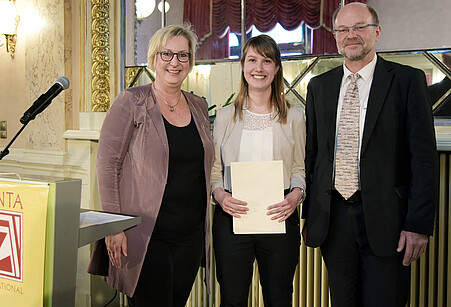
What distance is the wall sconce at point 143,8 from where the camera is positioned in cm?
314

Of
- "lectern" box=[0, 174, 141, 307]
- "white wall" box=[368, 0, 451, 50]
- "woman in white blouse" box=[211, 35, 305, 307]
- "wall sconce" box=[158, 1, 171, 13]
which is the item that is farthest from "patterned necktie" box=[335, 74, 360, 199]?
"wall sconce" box=[158, 1, 171, 13]

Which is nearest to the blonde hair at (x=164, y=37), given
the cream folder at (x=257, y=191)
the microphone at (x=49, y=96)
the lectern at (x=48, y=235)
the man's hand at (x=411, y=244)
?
the microphone at (x=49, y=96)

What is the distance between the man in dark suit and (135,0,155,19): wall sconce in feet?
5.73

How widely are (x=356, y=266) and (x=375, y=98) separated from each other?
63cm

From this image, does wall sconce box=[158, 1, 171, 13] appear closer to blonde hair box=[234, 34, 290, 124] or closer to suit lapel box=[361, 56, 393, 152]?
blonde hair box=[234, 34, 290, 124]

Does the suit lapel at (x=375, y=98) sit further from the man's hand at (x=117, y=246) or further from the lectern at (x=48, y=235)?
the lectern at (x=48, y=235)

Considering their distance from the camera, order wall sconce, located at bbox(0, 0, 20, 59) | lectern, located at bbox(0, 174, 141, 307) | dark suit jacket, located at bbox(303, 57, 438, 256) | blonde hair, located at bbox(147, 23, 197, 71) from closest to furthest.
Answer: lectern, located at bbox(0, 174, 141, 307), dark suit jacket, located at bbox(303, 57, 438, 256), blonde hair, located at bbox(147, 23, 197, 71), wall sconce, located at bbox(0, 0, 20, 59)

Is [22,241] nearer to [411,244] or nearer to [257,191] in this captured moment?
[257,191]

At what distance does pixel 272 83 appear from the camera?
6.21ft

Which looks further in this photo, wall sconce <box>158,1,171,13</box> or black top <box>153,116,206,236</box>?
wall sconce <box>158,1,171,13</box>

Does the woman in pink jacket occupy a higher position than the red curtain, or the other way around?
the red curtain

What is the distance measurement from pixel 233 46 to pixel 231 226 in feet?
5.23

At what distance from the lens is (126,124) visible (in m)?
1.68

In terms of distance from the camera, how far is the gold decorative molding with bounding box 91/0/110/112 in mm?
3072
